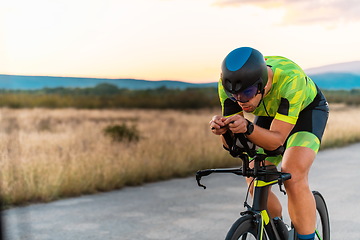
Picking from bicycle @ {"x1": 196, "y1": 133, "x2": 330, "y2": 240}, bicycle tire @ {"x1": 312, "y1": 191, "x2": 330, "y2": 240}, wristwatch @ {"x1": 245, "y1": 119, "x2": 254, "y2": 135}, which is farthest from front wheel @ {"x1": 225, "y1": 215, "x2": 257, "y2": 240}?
bicycle tire @ {"x1": 312, "y1": 191, "x2": 330, "y2": 240}

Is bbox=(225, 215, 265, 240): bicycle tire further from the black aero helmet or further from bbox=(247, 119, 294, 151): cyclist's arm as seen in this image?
the black aero helmet

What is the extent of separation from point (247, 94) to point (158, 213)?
4021 millimetres

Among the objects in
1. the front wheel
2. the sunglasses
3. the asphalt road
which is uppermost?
the sunglasses

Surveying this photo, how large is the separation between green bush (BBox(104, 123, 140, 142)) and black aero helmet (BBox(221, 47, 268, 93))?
10.5 meters

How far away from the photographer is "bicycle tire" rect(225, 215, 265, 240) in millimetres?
3227

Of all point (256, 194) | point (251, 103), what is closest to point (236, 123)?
point (251, 103)

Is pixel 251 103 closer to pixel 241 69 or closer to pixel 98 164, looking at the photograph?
pixel 241 69

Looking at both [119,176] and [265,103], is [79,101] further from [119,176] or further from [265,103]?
[265,103]

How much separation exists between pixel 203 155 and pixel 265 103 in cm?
742

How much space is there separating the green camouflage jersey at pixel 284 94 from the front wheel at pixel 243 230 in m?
0.61

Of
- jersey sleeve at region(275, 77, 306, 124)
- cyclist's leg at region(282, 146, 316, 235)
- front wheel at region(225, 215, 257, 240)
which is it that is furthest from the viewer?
cyclist's leg at region(282, 146, 316, 235)

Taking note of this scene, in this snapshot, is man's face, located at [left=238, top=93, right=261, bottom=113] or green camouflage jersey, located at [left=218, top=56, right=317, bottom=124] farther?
green camouflage jersey, located at [left=218, top=56, right=317, bottom=124]

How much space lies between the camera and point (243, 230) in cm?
330

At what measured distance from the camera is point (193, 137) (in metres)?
13.3
